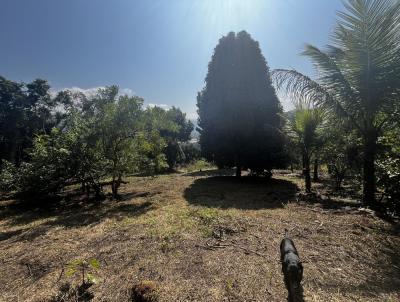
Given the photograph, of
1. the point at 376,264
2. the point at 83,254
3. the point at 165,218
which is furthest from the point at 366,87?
the point at 83,254

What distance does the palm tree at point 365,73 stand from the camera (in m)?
6.33

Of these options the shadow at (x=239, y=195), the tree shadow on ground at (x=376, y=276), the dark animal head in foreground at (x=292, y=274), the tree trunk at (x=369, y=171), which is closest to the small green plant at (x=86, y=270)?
the dark animal head in foreground at (x=292, y=274)

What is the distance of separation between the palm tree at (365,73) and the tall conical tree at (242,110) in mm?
5209

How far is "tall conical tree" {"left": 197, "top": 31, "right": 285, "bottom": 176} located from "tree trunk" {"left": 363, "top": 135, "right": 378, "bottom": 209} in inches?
211

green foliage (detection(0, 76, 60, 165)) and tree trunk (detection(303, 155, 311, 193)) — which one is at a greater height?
green foliage (detection(0, 76, 60, 165))

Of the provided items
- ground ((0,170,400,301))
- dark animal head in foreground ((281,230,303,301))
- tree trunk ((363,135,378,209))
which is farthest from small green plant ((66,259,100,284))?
tree trunk ((363,135,378,209))

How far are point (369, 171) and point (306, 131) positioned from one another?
3440 millimetres

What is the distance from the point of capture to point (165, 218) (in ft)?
21.9

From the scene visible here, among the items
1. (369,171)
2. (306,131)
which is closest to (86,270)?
(369,171)

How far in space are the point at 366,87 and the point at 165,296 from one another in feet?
21.8

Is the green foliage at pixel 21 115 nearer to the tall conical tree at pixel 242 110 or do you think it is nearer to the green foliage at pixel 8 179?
the green foliage at pixel 8 179

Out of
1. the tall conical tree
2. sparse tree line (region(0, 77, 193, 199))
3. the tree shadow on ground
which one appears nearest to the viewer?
the tree shadow on ground

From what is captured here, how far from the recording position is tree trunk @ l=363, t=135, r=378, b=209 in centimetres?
703

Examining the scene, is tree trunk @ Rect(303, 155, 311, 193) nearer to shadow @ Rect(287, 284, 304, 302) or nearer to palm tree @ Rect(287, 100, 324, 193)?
palm tree @ Rect(287, 100, 324, 193)
